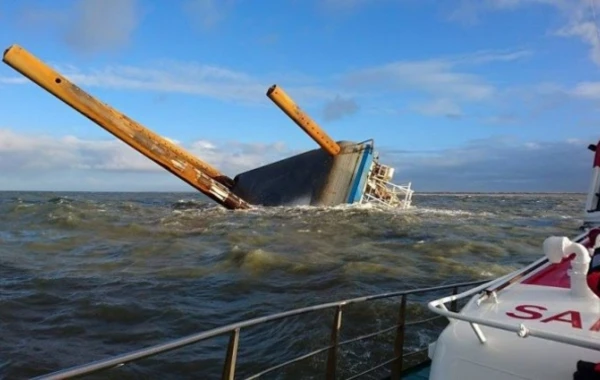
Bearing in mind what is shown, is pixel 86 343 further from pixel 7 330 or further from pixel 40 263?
pixel 40 263

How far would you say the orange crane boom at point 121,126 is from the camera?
66.5ft

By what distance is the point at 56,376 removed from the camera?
1.92 m

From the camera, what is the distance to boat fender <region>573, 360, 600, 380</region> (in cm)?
217

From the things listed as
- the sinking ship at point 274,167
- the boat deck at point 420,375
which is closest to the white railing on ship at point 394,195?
the sinking ship at point 274,167

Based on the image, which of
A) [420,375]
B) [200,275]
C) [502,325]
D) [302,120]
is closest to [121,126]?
[302,120]

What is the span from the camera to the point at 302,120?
24.1 metres

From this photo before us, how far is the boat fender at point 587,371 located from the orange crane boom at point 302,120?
69.8 feet

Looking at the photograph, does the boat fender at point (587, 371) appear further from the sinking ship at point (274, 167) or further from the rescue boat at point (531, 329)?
the sinking ship at point (274, 167)

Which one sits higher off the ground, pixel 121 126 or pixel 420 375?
pixel 121 126

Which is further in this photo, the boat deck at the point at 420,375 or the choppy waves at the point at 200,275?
the choppy waves at the point at 200,275

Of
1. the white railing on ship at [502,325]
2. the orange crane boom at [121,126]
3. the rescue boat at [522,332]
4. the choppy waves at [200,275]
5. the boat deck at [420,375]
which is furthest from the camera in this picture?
the orange crane boom at [121,126]

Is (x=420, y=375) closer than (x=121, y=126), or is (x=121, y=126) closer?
(x=420, y=375)

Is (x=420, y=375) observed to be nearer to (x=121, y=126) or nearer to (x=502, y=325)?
(x=502, y=325)

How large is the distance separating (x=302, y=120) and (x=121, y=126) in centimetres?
778
